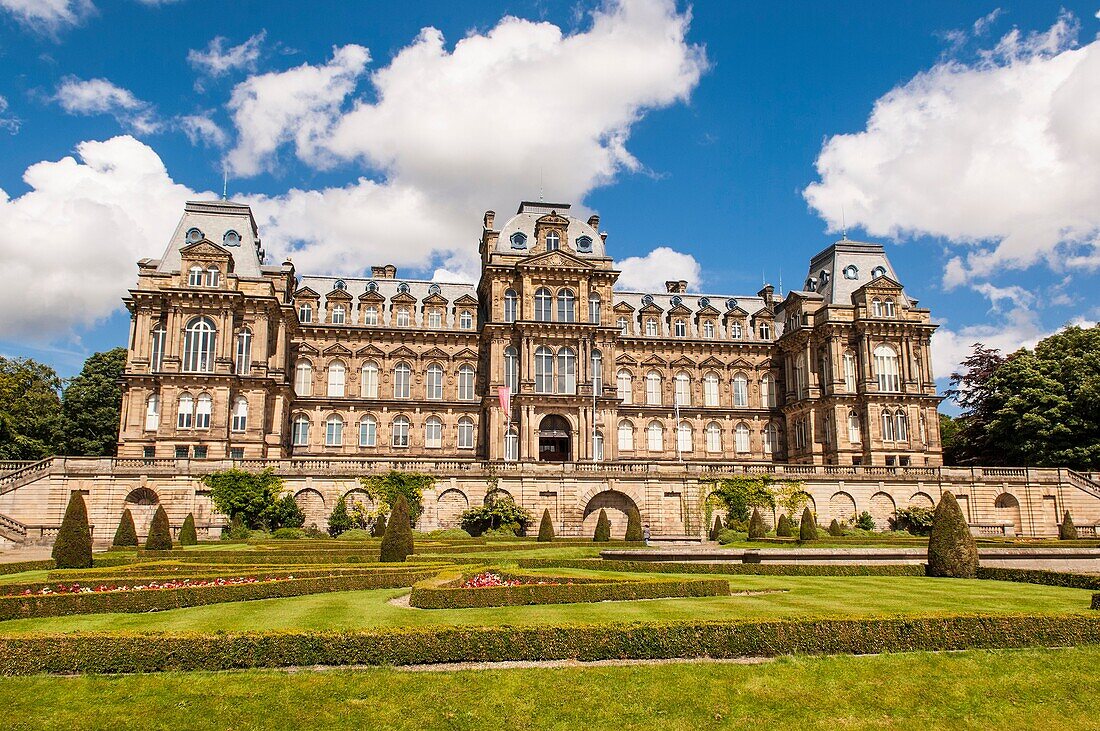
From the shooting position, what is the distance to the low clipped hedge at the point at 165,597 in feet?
58.5

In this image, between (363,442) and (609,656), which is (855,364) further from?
(609,656)

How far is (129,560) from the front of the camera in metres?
30.3

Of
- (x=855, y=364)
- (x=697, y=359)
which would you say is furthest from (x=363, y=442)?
(x=855, y=364)

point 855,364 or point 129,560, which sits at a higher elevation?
point 855,364

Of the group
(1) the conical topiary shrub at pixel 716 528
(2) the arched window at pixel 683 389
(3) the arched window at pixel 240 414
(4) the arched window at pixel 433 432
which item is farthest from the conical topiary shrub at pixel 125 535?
(2) the arched window at pixel 683 389

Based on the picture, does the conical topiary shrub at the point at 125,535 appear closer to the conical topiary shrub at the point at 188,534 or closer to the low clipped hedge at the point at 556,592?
the conical topiary shrub at the point at 188,534

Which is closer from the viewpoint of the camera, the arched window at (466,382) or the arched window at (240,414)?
the arched window at (240,414)

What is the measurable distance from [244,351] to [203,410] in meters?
4.76

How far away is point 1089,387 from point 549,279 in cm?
3736

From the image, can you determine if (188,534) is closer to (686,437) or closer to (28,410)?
(28,410)

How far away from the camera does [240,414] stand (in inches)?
2172

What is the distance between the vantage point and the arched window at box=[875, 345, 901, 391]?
62.6 m

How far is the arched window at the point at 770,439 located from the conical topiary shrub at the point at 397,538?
46.3 meters

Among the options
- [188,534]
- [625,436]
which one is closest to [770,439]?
[625,436]
